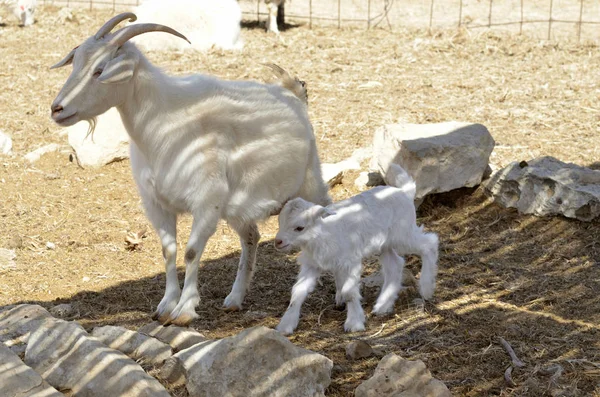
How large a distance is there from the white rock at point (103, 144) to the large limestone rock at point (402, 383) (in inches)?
215

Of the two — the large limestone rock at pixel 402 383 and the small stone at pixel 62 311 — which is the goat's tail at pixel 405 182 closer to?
the large limestone rock at pixel 402 383

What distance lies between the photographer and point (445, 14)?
1614 centimetres

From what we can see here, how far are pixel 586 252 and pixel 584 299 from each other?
0.93 m

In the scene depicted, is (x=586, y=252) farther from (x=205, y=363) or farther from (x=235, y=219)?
(x=205, y=363)

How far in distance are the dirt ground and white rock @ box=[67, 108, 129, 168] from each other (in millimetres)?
178

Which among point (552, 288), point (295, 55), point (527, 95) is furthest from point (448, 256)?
point (295, 55)

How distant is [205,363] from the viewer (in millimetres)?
4258

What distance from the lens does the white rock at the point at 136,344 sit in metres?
4.59

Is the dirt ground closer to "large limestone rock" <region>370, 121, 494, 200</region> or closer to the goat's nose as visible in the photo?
"large limestone rock" <region>370, 121, 494, 200</region>

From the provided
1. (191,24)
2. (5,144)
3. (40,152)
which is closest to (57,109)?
(40,152)

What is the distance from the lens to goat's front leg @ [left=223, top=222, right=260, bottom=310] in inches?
237

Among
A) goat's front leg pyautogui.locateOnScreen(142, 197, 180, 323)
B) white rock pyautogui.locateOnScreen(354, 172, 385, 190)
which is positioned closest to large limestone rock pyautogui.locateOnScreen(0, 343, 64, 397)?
goat's front leg pyautogui.locateOnScreen(142, 197, 180, 323)

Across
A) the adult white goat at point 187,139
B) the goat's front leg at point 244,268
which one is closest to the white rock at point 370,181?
the goat's front leg at point 244,268

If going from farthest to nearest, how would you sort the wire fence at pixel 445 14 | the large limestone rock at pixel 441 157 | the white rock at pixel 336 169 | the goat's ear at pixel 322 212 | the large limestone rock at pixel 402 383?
the wire fence at pixel 445 14
the white rock at pixel 336 169
the large limestone rock at pixel 441 157
the goat's ear at pixel 322 212
the large limestone rock at pixel 402 383
